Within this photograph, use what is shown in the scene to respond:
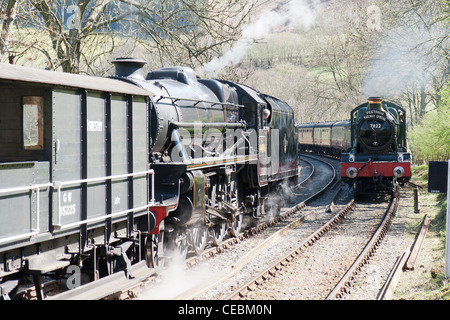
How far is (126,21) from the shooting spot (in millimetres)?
13508

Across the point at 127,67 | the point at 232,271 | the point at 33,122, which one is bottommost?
the point at 232,271

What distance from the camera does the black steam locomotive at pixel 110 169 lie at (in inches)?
217

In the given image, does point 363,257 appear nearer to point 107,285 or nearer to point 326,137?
point 107,285

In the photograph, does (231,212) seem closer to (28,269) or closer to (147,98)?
(147,98)

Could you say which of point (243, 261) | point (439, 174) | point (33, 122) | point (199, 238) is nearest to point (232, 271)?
point (243, 261)

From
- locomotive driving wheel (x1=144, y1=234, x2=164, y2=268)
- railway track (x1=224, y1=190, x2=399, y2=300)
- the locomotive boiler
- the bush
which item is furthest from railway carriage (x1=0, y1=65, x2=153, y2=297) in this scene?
the bush

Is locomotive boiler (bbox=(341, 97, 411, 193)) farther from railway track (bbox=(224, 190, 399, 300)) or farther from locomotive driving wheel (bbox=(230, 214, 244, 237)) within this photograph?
locomotive driving wheel (bbox=(230, 214, 244, 237))

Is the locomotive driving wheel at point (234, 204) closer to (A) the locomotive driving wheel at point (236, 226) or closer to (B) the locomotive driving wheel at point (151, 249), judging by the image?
(A) the locomotive driving wheel at point (236, 226)

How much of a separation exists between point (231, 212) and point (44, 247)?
19.0 ft

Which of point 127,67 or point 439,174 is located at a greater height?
point 127,67

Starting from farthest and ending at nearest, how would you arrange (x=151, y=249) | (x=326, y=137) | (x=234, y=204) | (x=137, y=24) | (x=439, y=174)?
(x=326, y=137), (x=137, y=24), (x=234, y=204), (x=439, y=174), (x=151, y=249)

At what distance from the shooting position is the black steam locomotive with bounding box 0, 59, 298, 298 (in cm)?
552

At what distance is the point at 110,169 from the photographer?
694 cm
